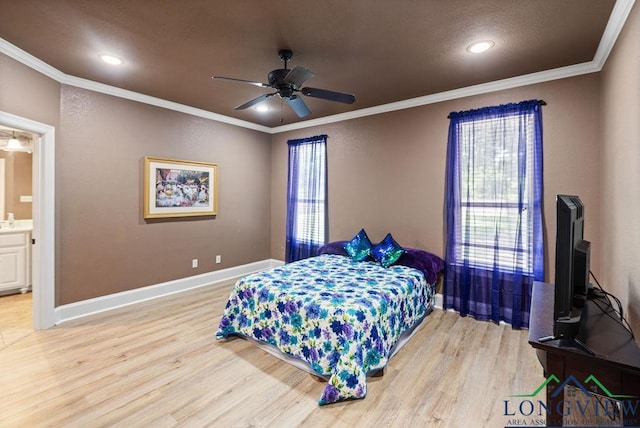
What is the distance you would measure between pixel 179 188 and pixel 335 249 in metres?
2.49

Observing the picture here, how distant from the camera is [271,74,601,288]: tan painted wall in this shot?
305 cm

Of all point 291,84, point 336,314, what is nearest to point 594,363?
point 336,314

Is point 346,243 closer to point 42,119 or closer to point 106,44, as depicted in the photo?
point 106,44

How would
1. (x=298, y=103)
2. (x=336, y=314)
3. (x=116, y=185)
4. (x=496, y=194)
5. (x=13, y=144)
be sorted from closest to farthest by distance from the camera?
(x=336, y=314)
(x=298, y=103)
(x=496, y=194)
(x=116, y=185)
(x=13, y=144)

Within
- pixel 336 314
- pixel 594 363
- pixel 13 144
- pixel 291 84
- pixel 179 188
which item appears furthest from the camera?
pixel 13 144

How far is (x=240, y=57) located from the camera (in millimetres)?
2885

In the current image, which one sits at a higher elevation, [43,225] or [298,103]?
[298,103]

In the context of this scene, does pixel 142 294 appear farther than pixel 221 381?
Answer: Yes

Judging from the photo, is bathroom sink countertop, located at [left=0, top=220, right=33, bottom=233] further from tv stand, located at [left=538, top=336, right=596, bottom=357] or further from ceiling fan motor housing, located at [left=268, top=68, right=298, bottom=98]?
tv stand, located at [left=538, top=336, right=596, bottom=357]

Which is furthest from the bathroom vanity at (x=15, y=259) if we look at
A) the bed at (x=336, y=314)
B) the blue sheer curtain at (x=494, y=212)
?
the blue sheer curtain at (x=494, y=212)

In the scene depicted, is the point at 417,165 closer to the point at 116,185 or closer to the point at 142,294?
the point at 116,185

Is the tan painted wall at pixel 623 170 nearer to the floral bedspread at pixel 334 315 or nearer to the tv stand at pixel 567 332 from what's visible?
the tv stand at pixel 567 332

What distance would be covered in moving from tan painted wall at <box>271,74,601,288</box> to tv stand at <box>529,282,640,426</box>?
197 centimetres

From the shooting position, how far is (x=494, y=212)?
3.47 metres
